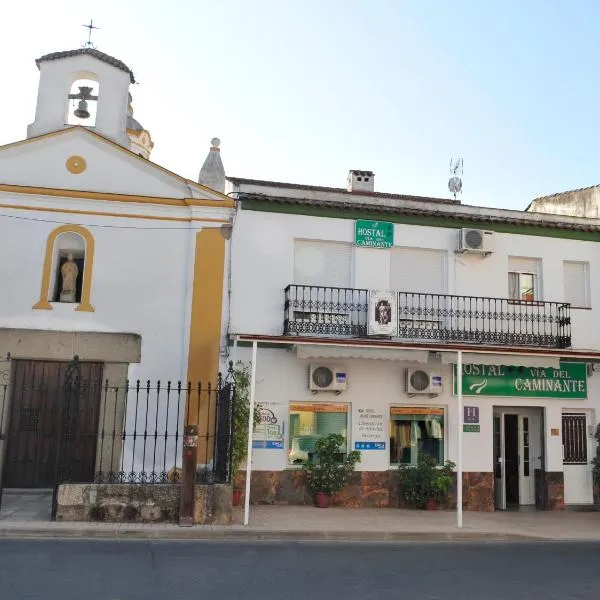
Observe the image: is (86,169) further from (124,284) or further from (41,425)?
(41,425)

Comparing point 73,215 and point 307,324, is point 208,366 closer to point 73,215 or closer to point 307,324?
point 307,324

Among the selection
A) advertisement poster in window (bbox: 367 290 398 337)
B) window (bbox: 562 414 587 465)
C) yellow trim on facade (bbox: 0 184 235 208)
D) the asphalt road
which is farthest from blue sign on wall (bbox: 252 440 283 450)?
window (bbox: 562 414 587 465)

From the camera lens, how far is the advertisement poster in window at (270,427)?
43.7 feet

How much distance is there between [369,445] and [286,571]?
20.2ft

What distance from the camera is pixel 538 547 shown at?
10.3 m

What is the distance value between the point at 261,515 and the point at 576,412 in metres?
7.78

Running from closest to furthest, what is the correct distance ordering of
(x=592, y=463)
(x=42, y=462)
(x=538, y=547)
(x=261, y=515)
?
(x=538, y=547)
(x=261, y=515)
(x=42, y=462)
(x=592, y=463)

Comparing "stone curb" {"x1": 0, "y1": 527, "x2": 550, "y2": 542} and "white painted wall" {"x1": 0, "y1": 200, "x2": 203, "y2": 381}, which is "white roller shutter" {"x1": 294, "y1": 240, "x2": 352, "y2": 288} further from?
"stone curb" {"x1": 0, "y1": 527, "x2": 550, "y2": 542}

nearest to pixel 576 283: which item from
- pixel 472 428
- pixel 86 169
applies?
pixel 472 428

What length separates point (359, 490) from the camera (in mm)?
13594

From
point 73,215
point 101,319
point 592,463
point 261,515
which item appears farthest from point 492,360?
point 73,215

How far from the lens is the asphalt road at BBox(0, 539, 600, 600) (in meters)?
6.88

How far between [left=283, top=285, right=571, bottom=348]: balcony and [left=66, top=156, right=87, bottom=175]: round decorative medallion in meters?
4.72

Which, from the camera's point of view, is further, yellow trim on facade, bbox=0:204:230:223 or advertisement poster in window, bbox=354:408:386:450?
advertisement poster in window, bbox=354:408:386:450
